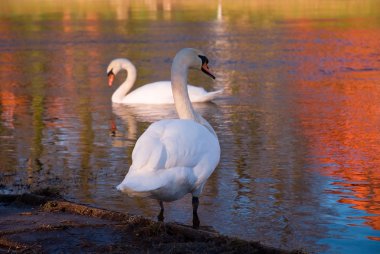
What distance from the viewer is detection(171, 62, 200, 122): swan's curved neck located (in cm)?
761

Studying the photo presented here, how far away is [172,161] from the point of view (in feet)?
21.0

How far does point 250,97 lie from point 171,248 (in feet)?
31.7

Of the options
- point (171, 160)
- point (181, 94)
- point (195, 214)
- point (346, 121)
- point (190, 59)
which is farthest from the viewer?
point (346, 121)

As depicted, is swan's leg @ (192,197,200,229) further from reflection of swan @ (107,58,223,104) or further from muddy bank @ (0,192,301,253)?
reflection of swan @ (107,58,223,104)

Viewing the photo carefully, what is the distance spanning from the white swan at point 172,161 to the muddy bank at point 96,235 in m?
0.29

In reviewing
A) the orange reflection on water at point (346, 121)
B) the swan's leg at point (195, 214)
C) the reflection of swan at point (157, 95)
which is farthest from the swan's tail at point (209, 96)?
the swan's leg at point (195, 214)

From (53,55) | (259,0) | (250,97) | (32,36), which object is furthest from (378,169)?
(259,0)

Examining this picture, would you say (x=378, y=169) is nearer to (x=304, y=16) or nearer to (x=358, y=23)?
(x=358, y=23)

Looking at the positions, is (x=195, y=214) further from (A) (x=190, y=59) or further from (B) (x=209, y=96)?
(B) (x=209, y=96)

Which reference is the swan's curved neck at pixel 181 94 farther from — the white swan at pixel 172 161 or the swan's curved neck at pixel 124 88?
the swan's curved neck at pixel 124 88

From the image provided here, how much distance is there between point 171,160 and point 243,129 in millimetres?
5693

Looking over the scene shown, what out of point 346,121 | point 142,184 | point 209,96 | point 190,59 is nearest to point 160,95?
point 209,96

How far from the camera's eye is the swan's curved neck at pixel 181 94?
25.0 ft

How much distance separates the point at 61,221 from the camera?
6.57m
